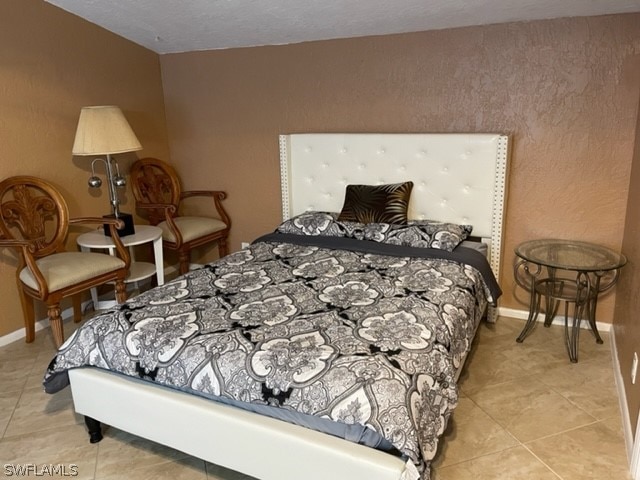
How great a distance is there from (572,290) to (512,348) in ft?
1.89

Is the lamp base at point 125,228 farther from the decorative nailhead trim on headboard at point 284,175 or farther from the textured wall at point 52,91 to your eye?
the decorative nailhead trim on headboard at point 284,175

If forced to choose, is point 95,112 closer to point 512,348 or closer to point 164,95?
point 164,95

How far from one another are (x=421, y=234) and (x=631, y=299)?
1.12 m

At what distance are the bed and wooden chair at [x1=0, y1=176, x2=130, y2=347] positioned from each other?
77 centimetres

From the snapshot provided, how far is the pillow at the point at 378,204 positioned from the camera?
324cm

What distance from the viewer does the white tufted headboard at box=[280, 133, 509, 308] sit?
3.10 m

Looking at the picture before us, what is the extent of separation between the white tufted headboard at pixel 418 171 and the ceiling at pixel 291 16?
680 millimetres

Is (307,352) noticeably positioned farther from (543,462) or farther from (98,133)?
(98,133)

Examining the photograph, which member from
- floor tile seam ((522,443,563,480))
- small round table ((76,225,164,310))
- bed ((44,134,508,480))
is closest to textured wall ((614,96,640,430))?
floor tile seam ((522,443,563,480))

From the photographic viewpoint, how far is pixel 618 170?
9.39 feet

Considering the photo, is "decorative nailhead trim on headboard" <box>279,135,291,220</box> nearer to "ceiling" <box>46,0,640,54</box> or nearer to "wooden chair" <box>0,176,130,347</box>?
"ceiling" <box>46,0,640,54</box>

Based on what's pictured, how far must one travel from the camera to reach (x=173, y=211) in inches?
145

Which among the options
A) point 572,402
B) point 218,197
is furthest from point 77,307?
point 572,402

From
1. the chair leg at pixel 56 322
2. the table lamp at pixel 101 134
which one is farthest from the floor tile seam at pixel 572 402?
the table lamp at pixel 101 134
